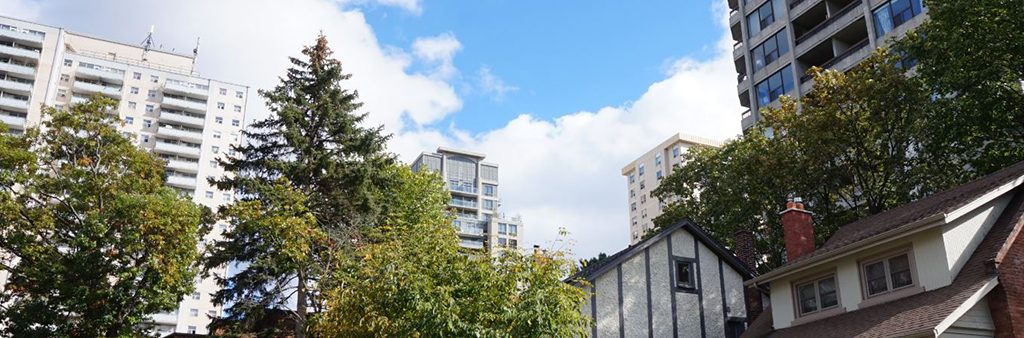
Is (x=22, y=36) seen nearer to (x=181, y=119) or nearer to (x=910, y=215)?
(x=181, y=119)

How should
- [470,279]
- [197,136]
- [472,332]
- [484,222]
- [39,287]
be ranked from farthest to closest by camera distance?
[484,222] < [197,136] < [39,287] < [470,279] < [472,332]

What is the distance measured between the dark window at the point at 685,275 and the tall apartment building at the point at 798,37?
27804 mm

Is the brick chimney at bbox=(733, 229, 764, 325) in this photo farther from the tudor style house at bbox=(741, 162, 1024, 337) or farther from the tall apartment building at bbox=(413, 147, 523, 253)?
the tall apartment building at bbox=(413, 147, 523, 253)

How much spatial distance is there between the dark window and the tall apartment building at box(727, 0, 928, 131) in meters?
27.8

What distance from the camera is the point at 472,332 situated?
55.7 ft

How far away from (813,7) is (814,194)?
82.9 ft

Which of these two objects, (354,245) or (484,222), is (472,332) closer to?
(354,245)

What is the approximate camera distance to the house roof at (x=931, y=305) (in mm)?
15812

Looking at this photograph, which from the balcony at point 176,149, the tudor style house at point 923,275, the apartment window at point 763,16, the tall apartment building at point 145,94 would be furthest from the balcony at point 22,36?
the tudor style house at point 923,275

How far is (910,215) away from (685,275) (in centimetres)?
748

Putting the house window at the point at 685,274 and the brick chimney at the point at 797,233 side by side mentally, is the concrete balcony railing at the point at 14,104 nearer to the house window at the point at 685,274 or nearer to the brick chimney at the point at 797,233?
the house window at the point at 685,274

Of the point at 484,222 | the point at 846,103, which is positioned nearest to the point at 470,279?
the point at 846,103

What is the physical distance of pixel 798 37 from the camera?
176ft

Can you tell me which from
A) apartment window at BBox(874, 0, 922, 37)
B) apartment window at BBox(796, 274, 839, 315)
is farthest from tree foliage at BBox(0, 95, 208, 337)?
apartment window at BBox(874, 0, 922, 37)
